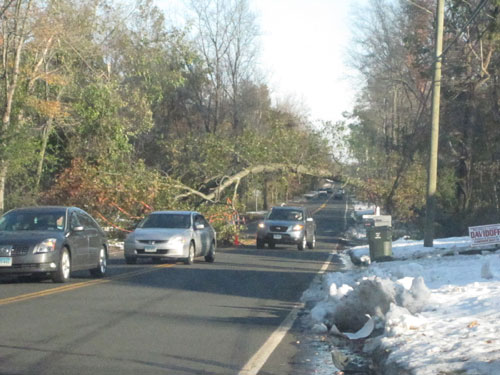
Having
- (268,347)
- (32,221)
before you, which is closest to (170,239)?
(32,221)

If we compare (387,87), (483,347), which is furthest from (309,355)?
(387,87)

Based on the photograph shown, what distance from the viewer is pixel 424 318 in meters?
9.48

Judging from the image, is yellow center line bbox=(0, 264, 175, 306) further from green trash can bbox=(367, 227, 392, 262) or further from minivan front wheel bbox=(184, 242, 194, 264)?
green trash can bbox=(367, 227, 392, 262)

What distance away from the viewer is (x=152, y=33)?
4306 centimetres

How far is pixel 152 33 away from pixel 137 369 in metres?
37.1

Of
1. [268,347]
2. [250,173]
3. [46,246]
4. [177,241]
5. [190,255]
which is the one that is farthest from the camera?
[250,173]

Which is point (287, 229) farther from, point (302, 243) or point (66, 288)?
point (66, 288)

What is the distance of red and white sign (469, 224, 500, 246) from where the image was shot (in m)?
17.6

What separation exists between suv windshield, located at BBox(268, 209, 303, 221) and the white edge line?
18616mm

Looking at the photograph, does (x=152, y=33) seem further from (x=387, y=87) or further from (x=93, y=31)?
(x=387, y=87)

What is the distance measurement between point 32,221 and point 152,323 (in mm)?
6527

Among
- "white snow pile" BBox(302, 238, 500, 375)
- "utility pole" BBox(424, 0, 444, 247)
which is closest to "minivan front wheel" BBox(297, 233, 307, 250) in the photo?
"utility pole" BBox(424, 0, 444, 247)

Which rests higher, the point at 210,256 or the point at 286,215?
the point at 286,215

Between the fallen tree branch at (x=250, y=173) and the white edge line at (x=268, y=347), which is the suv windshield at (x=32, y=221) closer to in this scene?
the white edge line at (x=268, y=347)
